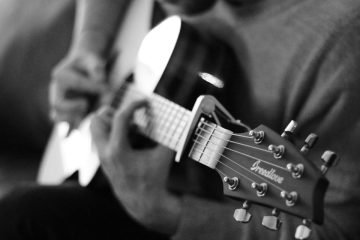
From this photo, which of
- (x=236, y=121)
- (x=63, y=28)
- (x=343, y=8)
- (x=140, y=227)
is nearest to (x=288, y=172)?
(x=236, y=121)

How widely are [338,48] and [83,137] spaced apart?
0.52 metres

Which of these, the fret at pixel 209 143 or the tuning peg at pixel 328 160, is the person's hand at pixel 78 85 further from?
the tuning peg at pixel 328 160

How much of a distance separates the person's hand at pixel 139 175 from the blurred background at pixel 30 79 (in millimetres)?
489

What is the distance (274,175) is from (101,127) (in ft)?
1.25

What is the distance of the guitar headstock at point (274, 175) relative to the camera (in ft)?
1.68

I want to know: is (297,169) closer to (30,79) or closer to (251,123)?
(251,123)

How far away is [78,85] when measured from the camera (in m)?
0.97

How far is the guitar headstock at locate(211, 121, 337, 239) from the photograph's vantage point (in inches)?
20.1

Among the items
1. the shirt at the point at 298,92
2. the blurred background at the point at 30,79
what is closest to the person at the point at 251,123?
the shirt at the point at 298,92

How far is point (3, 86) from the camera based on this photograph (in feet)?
4.24

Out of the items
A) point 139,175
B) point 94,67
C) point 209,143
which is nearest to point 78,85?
point 94,67

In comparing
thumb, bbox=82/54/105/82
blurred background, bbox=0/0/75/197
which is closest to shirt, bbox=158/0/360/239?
thumb, bbox=82/54/105/82

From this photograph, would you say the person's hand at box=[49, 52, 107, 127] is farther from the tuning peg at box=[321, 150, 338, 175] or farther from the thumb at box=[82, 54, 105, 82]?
→ the tuning peg at box=[321, 150, 338, 175]

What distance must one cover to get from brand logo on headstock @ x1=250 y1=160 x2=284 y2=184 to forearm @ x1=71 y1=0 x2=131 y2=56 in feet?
1.70
